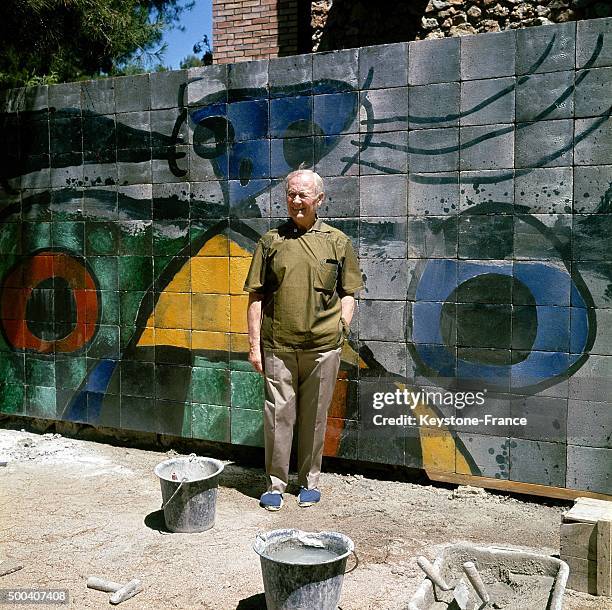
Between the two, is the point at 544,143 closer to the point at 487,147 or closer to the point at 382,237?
the point at 487,147

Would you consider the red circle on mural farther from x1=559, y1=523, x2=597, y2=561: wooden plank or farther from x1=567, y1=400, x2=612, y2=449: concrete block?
x1=559, y1=523, x2=597, y2=561: wooden plank

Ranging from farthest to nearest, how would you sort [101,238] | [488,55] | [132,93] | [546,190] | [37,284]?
[37,284], [101,238], [132,93], [488,55], [546,190]

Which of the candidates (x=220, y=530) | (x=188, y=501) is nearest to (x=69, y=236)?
(x=188, y=501)

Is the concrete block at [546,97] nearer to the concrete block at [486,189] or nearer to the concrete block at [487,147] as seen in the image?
the concrete block at [487,147]

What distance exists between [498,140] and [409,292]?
41.4 inches

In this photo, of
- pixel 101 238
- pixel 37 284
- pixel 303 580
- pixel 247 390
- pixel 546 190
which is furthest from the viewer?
pixel 37 284

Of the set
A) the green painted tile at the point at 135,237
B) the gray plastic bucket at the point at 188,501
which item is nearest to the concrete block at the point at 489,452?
the gray plastic bucket at the point at 188,501

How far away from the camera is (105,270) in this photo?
569 cm

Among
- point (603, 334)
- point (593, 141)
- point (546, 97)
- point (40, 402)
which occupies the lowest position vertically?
point (40, 402)

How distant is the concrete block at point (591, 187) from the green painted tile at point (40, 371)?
13.6ft

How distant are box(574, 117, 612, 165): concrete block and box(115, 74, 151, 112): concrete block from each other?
9.91ft

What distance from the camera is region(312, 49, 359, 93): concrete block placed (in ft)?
15.5

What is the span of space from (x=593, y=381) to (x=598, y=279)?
1.90ft

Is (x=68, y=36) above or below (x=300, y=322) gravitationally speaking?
above
